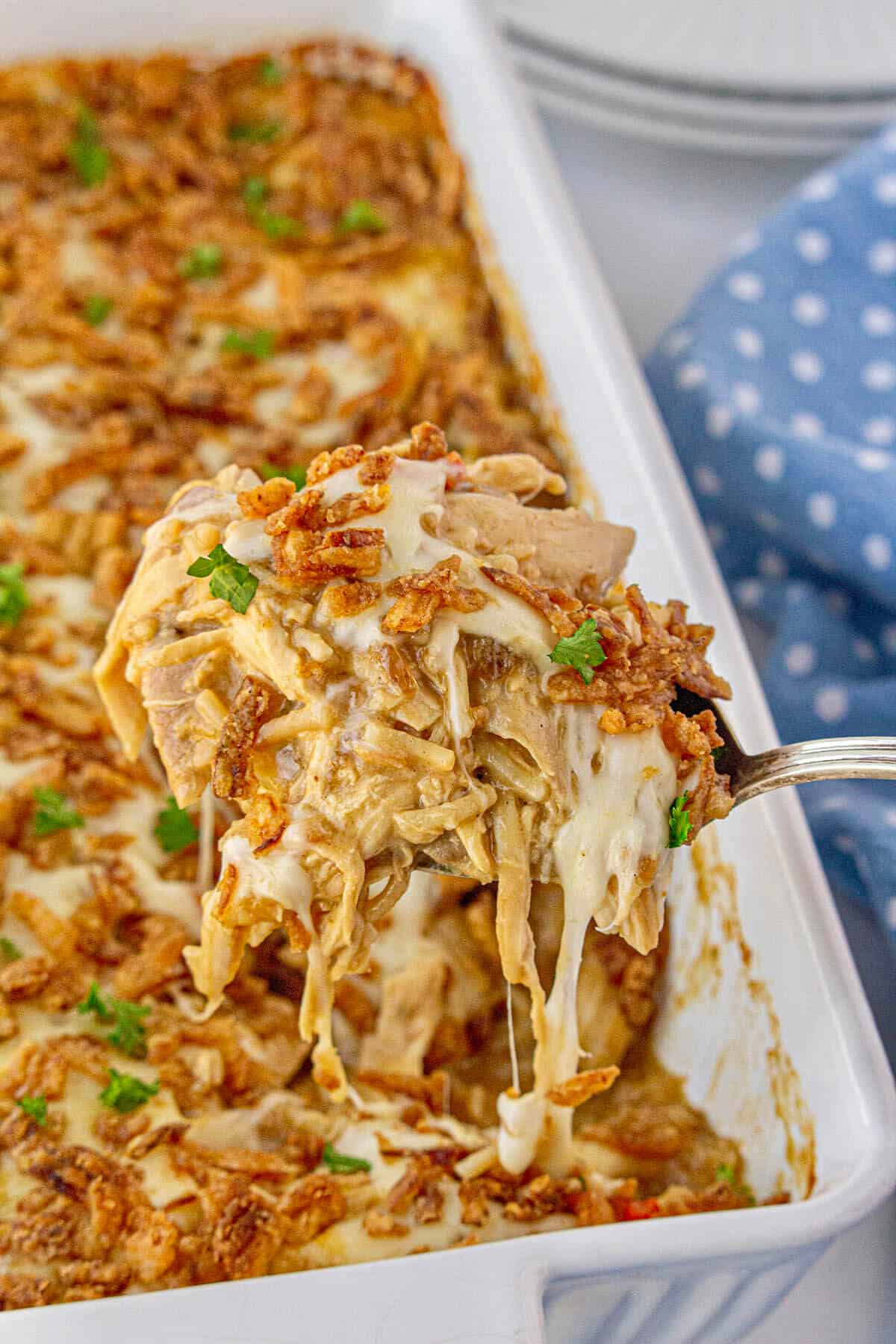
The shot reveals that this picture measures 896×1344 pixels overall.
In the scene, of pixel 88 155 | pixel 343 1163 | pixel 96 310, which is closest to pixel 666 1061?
pixel 343 1163

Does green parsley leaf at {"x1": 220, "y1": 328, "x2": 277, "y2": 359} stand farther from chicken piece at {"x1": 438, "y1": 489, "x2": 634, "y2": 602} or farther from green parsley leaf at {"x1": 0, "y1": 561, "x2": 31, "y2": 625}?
chicken piece at {"x1": 438, "y1": 489, "x2": 634, "y2": 602}

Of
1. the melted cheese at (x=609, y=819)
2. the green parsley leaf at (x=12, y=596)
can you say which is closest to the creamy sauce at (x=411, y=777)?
the melted cheese at (x=609, y=819)

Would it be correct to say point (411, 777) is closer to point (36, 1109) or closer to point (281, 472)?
point (36, 1109)

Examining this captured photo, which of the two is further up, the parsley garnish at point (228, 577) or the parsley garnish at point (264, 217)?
the parsley garnish at point (264, 217)

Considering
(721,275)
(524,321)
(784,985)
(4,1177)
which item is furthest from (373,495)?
(721,275)

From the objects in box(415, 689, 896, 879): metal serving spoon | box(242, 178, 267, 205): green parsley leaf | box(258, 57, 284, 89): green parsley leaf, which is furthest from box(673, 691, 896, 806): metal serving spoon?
box(258, 57, 284, 89): green parsley leaf

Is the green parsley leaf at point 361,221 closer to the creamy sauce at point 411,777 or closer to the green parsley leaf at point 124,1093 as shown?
the creamy sauce at point 411,777
